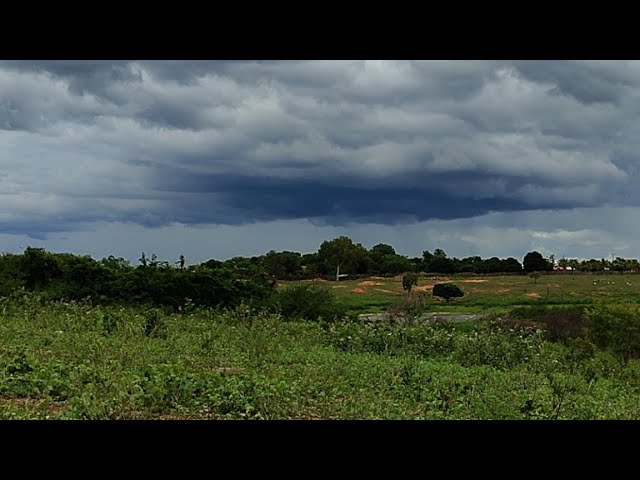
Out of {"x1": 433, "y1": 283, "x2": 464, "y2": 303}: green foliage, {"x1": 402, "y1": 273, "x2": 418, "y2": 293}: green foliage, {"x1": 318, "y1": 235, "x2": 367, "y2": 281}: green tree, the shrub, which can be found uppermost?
{"x1": 318, "y1": 235, "x2": 367, "y2": 281}: green tree

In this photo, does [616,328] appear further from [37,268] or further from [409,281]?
[37,268]

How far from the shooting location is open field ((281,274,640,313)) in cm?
821

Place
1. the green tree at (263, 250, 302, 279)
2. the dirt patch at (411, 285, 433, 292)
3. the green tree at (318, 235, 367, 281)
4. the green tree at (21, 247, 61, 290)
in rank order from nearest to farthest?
the green tree at (318, 235, 367, 281)
the dirt patch at (411, 285, 433, 292)
the green tree at (263, 250, 302, 279)
the green tree at (21, 247, 61, 290)

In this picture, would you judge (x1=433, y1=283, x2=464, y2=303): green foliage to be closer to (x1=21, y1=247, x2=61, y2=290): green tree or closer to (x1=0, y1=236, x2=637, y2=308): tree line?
(x1=0, y1=236, x2=637, y2=308): tree line

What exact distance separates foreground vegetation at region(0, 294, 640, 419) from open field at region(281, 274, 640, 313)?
0.59 ft

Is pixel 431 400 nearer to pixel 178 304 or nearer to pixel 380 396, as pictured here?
pixel 380 396

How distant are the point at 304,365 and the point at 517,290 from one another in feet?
10.7

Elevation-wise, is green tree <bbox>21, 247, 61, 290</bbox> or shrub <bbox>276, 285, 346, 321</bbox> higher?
green tree <bbox>21, 247, 61, 290</bbox>

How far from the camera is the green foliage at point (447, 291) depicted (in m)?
8.38

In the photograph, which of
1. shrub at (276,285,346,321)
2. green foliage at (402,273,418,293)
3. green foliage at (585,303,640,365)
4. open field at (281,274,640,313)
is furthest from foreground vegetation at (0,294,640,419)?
green foliage at (402,273,418,293)

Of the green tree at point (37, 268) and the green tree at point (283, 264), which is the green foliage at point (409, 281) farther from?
the green tree at point (37, 268)

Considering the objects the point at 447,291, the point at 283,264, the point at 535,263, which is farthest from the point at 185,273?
the point at 535,263
